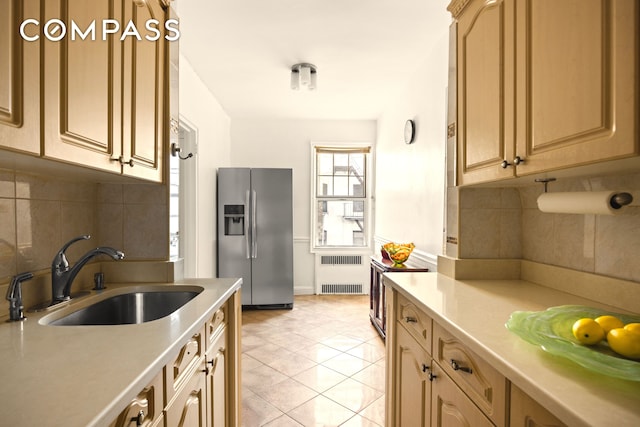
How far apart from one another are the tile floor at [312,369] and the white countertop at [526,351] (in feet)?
3.51

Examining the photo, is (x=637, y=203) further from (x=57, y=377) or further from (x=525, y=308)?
(x=57, y=377)

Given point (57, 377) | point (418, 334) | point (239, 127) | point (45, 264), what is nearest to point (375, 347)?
point (418, 334)

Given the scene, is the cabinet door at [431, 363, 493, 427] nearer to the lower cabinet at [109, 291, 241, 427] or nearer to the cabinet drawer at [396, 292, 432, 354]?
the cabinet drawer at [396, 292, 432, 354]

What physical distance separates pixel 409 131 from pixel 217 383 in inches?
113

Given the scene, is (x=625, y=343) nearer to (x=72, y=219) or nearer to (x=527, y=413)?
(x=527, y=413)

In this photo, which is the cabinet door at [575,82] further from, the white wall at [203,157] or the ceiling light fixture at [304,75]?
the white wall at [203,157]

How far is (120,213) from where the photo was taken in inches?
73.4

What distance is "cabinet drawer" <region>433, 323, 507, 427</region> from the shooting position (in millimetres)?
887

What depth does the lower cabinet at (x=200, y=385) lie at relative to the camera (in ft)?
2.94

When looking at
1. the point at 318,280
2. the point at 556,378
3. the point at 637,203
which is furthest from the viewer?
the point at 318,280

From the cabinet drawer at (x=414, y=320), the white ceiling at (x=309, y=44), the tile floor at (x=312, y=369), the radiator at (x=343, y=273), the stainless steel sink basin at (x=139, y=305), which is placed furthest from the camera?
the radiator at (x=343, y=273)

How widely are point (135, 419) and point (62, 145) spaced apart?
79 cm

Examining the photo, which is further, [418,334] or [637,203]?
[418,334]

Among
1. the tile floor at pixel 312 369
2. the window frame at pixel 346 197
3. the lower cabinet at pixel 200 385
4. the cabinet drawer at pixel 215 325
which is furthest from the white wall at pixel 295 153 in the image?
the cabinet drawer at pixel 215 325
